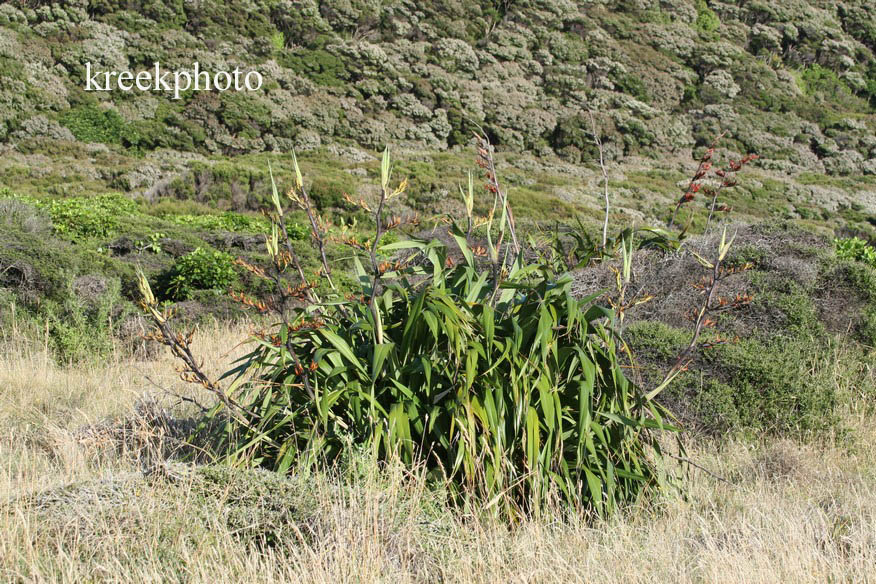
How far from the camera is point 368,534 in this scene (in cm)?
259

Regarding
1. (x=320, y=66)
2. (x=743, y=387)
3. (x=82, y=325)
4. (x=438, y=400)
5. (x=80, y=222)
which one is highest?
(x=438, y=400)

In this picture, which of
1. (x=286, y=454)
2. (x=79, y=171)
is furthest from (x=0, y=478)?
(x=79, y=171)

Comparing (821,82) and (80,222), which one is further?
(821,82)

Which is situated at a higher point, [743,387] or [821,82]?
[743,387]

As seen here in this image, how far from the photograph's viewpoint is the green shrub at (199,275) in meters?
9.10

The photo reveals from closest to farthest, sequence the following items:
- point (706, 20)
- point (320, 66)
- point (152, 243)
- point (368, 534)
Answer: point (368, 534) < point (152, 243) < point (320, 66) < point (706, 20)

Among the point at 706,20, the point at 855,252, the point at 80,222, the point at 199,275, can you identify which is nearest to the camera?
the point at 199,275

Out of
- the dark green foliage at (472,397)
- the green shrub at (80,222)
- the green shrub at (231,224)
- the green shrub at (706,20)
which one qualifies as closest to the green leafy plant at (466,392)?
the dark green foliage at (472,397)

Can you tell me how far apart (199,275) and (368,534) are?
7.14m

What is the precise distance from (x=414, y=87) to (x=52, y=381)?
118ft

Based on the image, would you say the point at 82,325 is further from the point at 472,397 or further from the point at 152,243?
the point at 472,397

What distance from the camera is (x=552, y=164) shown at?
110 ft

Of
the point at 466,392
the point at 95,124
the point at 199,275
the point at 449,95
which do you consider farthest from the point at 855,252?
the point at 449,95

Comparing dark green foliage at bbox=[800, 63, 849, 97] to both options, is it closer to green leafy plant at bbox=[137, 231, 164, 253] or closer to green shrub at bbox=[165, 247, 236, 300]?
green leafy plant at bbox=[137, 231, 164, 253]
